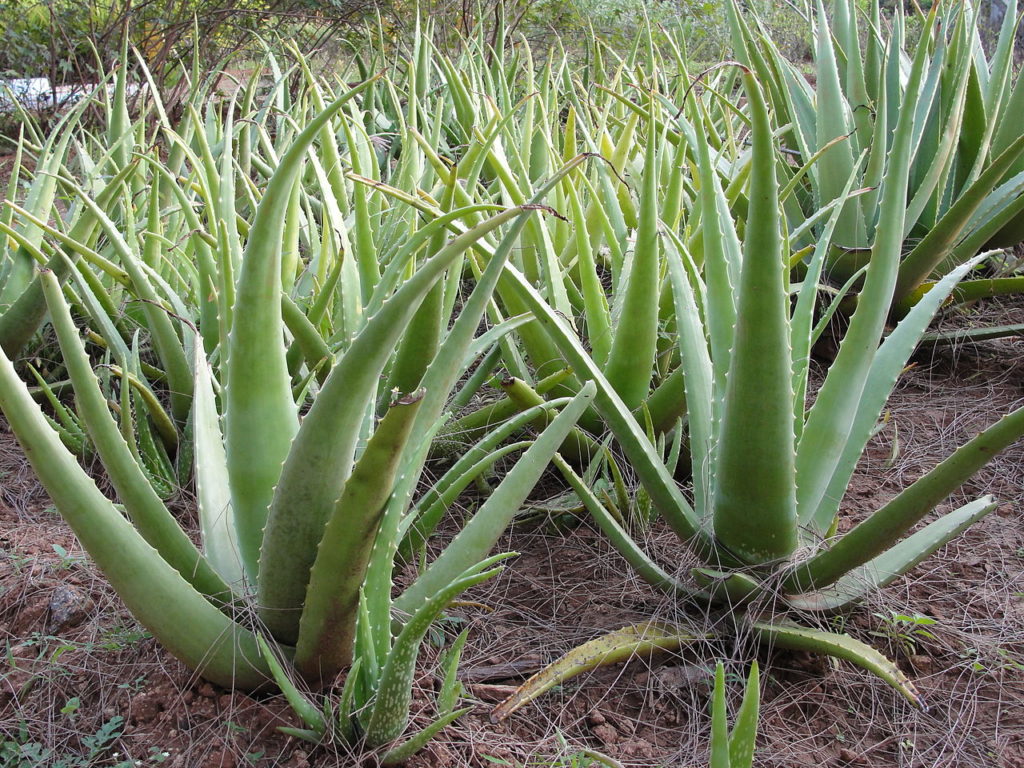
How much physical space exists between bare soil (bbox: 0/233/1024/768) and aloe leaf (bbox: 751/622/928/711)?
0.04 metres

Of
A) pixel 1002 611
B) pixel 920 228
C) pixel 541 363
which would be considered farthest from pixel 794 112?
pixel 1002 611

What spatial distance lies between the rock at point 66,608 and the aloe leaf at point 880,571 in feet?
3.46

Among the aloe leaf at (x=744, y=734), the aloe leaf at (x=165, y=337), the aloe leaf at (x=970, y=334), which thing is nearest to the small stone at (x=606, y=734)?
the aloe leaf at (x=744, y=734)

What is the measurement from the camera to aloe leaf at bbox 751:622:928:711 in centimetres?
105

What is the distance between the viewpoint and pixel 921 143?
7.48ft

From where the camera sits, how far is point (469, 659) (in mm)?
1222

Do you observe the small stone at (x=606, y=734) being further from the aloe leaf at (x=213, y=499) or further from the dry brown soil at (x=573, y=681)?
the aloe leaf at (x=213, y=499)

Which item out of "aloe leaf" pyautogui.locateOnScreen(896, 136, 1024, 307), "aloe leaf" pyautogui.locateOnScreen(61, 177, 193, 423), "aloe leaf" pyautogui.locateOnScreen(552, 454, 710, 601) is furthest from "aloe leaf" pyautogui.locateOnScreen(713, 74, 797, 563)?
"aloe leaf" pyautogui.locateOnScreen(61, 177, 193, 423)

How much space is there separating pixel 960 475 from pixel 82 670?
1.17 m

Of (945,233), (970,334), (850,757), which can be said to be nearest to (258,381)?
(850,757)

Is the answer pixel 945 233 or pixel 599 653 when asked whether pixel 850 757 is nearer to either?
pixel 599 653

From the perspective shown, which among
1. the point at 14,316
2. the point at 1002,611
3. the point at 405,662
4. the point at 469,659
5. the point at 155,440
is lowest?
the point at 1002,611

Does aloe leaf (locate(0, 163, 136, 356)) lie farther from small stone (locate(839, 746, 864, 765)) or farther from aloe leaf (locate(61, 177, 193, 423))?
small stone (locate(839, 746, 864, 765))

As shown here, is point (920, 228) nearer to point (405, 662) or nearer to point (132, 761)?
point (405, 662)
